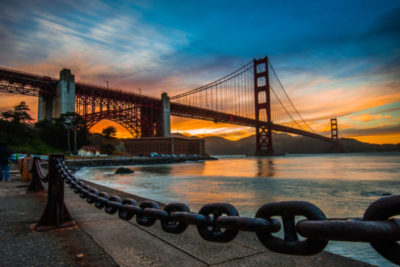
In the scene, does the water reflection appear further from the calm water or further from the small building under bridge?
the small building under bridge

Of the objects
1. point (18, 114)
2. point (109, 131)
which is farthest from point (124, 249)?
point (109, 131)

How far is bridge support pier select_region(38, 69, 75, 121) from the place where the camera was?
37.6m

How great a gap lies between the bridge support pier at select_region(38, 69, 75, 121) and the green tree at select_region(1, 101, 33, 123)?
4.69m

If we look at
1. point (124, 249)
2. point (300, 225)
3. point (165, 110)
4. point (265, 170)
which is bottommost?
point (265, 170)

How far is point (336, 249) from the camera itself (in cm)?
365

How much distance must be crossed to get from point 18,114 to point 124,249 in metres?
37.7

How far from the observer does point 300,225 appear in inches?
32.0

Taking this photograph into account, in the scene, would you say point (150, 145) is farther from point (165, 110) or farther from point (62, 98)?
point (62, 98)

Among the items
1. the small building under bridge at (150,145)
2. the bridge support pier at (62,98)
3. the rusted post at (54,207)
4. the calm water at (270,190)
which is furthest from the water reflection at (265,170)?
the small building under bridge at (150,145)

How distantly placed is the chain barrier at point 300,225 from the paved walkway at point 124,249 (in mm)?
955

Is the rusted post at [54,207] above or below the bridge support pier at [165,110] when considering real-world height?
below

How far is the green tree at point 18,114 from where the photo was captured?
32500mm

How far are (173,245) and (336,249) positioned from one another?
8.24 ft

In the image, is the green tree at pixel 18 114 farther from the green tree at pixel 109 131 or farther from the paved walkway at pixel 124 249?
the paved walkway at pixel 124 249
